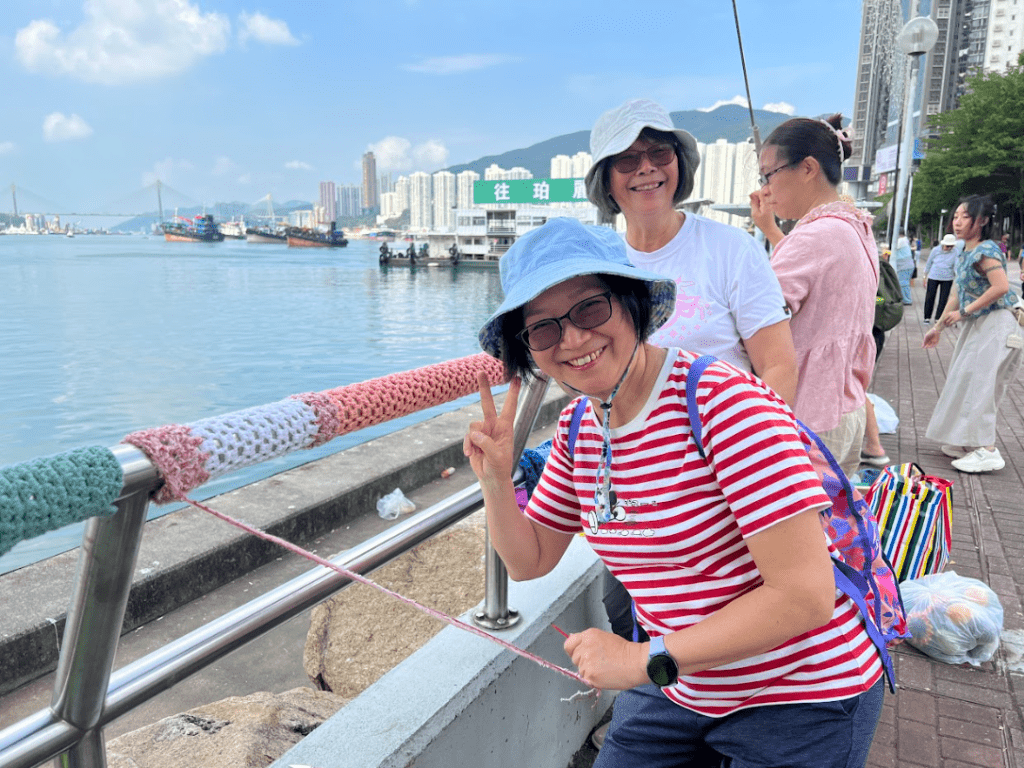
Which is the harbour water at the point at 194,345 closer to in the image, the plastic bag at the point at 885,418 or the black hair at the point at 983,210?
the plastic bag at the point at 885,418

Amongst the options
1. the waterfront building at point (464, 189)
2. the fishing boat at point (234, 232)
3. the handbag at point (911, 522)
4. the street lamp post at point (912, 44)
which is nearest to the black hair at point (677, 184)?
the handbag at point (911, 522)

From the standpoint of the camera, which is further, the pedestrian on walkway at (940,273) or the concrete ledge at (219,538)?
the pedestrian on walkway at (940,273)

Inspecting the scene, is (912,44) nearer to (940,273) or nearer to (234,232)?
(940,273)

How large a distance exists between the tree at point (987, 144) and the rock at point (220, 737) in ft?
128

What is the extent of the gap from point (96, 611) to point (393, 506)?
450 centimetres

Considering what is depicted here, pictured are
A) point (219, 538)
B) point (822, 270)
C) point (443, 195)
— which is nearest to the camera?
point (822, 270)

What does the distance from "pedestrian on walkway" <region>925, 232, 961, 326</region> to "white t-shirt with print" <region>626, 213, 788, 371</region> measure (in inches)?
407

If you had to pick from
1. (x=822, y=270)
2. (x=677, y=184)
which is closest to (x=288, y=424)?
(x=677, y=184)

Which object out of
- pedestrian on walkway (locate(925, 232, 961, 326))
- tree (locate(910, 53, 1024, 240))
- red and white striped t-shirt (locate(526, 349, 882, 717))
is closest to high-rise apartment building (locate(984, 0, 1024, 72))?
tree (locate(910, 53, 1024, 240))

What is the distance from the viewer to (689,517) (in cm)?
111

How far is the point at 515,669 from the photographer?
174 centimetres

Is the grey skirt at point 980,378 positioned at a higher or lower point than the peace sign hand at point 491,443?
lower

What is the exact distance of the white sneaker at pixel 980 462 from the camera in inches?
193

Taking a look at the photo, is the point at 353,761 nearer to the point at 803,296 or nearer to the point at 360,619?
the point at 360,619
